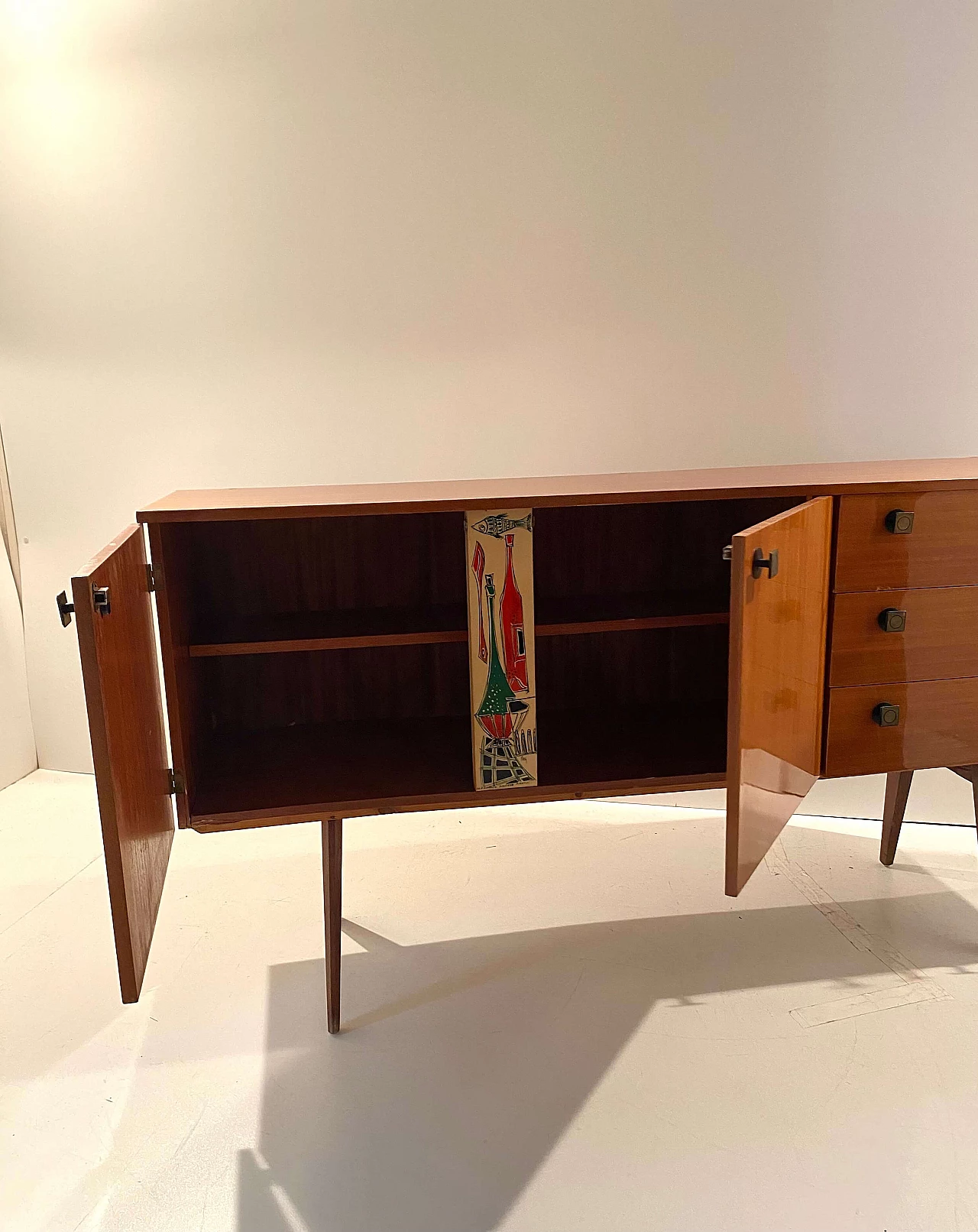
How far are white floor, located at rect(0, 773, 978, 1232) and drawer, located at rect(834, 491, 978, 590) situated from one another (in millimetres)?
805

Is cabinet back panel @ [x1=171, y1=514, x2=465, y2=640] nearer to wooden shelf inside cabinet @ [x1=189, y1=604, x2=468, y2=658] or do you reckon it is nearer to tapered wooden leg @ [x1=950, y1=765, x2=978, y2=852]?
wooden shelf inside cabinet @ [x1=189, y1=604, x2=468, y2=658]

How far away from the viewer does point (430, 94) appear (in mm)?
2414

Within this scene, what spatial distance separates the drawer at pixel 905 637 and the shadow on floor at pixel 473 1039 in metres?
0.65

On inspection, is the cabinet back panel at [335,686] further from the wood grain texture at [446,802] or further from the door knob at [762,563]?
the door knob at [762,563]

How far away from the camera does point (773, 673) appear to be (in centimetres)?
138

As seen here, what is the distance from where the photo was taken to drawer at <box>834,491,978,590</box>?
5.12 ft

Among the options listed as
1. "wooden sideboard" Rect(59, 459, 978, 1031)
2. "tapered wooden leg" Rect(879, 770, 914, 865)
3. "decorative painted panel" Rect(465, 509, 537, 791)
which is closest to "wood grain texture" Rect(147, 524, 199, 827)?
"wooden sideboard" Rect(59, 459, 978, 1031)

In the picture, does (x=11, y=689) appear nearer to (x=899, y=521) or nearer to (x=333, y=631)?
(x=333, y=631)

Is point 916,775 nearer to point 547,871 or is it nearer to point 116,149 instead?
point 547,871

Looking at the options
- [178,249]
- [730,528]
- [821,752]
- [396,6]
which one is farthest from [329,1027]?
[396,6]

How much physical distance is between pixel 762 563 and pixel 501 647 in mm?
456

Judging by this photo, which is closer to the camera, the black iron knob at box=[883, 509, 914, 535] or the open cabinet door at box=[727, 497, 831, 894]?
the open cabinet door at box=[727, 497, 831, 894]

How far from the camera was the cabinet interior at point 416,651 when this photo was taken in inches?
63.4

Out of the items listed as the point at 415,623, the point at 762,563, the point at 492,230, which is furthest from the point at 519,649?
the point at 492,230
